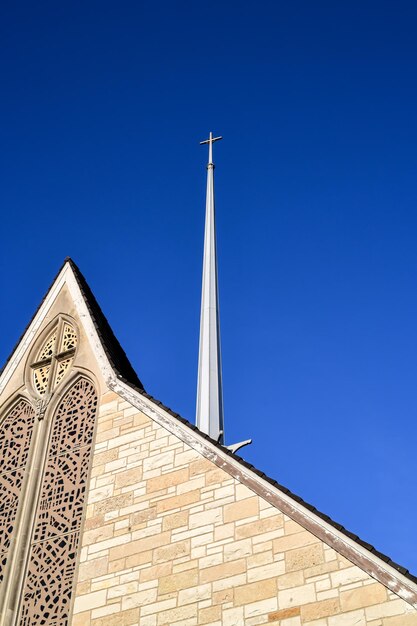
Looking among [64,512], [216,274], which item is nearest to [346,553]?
[64,512]

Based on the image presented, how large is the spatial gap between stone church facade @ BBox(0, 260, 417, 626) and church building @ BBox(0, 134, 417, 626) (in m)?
0.02

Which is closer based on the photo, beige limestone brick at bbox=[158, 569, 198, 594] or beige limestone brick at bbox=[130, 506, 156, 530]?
beige limestone brick at bbox=[158, 569, 198, 594]

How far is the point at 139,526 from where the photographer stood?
11.6 meters

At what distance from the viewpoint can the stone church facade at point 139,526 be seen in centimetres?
991

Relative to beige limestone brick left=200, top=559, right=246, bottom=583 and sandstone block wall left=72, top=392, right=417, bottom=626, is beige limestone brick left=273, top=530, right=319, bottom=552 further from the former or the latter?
beige limestone brick left=200, top=559, right=246, bottom=583

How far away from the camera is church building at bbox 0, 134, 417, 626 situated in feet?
32.6

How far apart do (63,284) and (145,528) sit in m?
5.55

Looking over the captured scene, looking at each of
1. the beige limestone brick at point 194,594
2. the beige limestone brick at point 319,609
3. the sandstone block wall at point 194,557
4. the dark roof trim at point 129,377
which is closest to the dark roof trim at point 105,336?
the dark roof trim at point 129,377

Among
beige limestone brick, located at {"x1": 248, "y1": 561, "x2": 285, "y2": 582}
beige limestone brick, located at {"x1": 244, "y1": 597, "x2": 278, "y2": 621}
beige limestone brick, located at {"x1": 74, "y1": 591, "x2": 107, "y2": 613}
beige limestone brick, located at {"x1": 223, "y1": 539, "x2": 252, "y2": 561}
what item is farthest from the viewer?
beige limestone brick, located at {"x1": 74, "y1": 591, "x2": 107, "y2": 613}

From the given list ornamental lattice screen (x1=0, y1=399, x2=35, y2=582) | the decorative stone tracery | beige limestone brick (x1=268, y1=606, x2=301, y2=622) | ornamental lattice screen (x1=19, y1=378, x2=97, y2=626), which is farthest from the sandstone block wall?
the decorative stone tracery

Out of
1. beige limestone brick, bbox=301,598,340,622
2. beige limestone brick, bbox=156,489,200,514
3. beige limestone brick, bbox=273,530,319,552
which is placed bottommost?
beige limestone brick, bbox=301,598,340,622

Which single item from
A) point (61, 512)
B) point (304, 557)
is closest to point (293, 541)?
point (304, 557)

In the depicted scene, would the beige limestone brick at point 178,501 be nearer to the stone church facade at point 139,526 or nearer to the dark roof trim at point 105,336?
the stone church facade at point 139,526

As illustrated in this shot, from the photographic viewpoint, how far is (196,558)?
1083 centimetres
